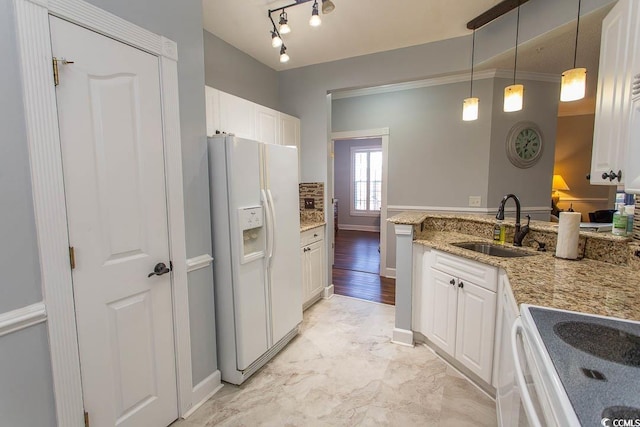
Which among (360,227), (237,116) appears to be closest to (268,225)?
(237,116)

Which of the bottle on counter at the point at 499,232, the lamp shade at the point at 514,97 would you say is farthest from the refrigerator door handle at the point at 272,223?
the lamp shade at the point at 514,97

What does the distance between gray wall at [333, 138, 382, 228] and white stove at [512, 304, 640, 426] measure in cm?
756

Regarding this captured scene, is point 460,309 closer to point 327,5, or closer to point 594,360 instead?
point 594,360

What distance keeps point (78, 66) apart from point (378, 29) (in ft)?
7.66

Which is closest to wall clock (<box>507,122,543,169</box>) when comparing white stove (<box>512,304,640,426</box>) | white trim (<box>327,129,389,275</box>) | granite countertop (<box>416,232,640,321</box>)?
white trim (<box>327,129,389,275</box>)

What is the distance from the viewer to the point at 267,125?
10.2 feet

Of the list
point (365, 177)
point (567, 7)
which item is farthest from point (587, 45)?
point (365, 177)

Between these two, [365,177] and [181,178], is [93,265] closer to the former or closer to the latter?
[181,178]

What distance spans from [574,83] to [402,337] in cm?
219

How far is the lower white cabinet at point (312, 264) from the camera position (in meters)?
3.18

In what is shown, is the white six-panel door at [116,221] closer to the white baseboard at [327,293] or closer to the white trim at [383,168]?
the white baseboard at [327,293]

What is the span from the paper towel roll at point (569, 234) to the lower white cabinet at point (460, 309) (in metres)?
0.44

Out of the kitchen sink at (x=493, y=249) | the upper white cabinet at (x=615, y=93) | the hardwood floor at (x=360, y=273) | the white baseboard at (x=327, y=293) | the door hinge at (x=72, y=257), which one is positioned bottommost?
the hardwood floor at (x=360, y=273)

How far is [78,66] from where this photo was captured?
4.28 ft
